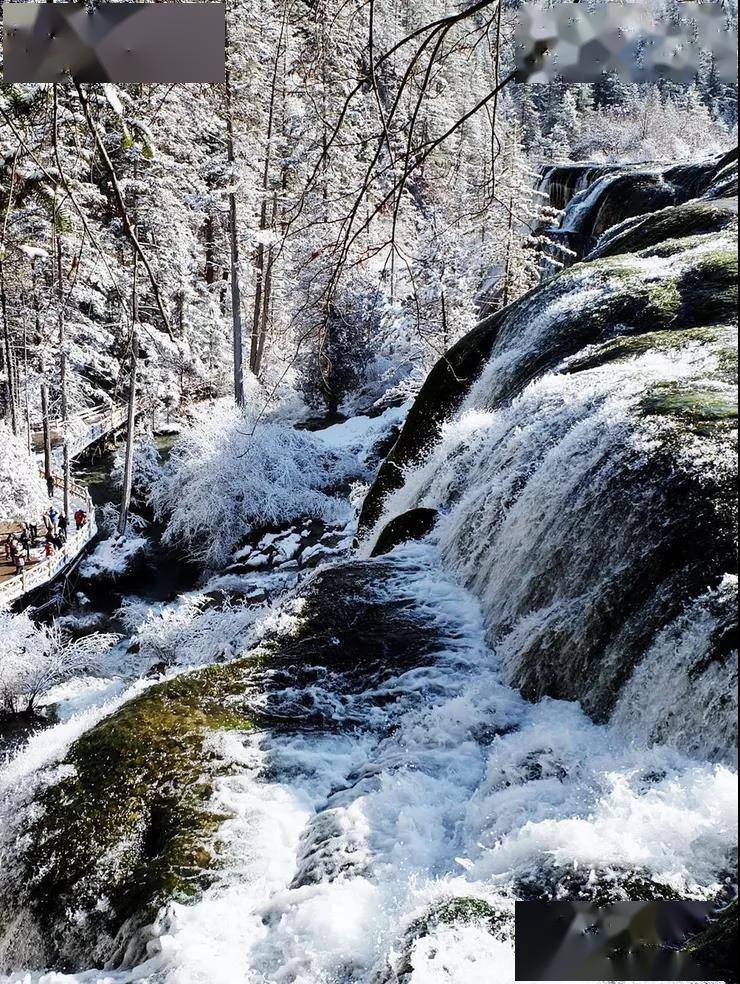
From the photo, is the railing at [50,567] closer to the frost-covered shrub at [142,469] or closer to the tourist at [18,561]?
the tourist at [18,561]

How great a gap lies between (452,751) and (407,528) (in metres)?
4.32

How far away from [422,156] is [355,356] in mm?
25440

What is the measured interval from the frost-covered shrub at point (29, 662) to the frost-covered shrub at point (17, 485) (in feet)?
18.7

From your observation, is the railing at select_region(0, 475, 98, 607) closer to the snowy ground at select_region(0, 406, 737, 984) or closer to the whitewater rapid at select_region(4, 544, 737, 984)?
the snowy ground at select_region(0, 406, 737, 984)

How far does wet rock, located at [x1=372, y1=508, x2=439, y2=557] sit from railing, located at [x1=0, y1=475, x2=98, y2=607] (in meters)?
9.52

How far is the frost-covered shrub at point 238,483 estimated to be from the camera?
1861 centimetres

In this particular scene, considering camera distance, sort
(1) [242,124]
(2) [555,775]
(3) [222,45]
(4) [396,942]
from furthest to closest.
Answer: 1. (1) [242,124]
2. (2) [555,775]
3. (4) [396,942]
4. (3) [222,45]

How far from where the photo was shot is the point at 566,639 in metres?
5.53

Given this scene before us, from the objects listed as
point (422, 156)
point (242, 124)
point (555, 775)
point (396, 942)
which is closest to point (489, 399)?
point (555, 775)

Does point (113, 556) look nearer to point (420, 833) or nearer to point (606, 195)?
point (420, 833)

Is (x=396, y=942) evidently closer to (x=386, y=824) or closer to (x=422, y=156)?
(x=386, y=824)

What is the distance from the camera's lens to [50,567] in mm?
17188

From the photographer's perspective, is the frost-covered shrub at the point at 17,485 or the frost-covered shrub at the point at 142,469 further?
the frost-covered shrub at the point at 142,469

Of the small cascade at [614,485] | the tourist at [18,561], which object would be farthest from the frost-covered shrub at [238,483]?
the small cascade at [614,485]
